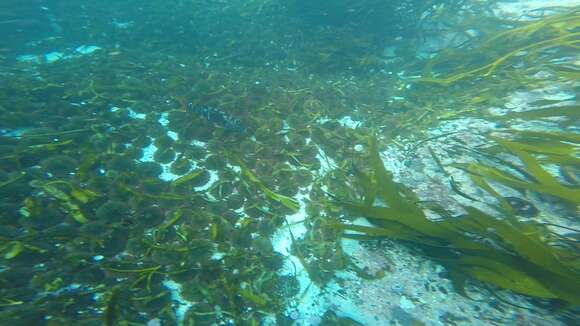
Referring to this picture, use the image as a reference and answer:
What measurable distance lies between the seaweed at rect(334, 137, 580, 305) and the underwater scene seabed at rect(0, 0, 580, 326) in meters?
0.01

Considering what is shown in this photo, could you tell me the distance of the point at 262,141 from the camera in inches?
146

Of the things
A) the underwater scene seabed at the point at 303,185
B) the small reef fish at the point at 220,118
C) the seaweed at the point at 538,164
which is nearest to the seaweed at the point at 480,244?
the underwater scene seabed at the point at 303,185

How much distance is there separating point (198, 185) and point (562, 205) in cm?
351

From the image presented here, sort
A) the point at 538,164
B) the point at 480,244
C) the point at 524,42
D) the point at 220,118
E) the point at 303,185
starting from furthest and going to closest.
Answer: the point at 524,42 < the point at 220,118 < the point at 303,185 < the point at 538,164 < the point at 480,244

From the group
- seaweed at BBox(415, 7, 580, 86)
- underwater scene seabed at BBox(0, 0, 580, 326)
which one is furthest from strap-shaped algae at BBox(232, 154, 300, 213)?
seaweed at BBox(415, 7, 580, 86)

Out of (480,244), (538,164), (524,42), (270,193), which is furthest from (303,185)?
(524,42)

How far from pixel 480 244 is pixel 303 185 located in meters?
1.71

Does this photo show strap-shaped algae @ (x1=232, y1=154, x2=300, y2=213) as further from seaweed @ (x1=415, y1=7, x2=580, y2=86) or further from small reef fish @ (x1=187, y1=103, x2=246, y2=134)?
seaweed @ (x1=415, y1=7, x2=580, y2=86)

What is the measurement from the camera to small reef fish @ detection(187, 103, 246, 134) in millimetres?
3818

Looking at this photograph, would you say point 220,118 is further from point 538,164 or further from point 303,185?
point 538,164

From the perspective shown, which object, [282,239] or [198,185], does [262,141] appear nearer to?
[198,185]

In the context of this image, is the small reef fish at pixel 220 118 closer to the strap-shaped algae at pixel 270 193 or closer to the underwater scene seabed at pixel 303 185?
the underwater scene seabed at pixel 303 185

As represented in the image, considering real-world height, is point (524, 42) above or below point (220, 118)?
above

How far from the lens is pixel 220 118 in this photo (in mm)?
3934
